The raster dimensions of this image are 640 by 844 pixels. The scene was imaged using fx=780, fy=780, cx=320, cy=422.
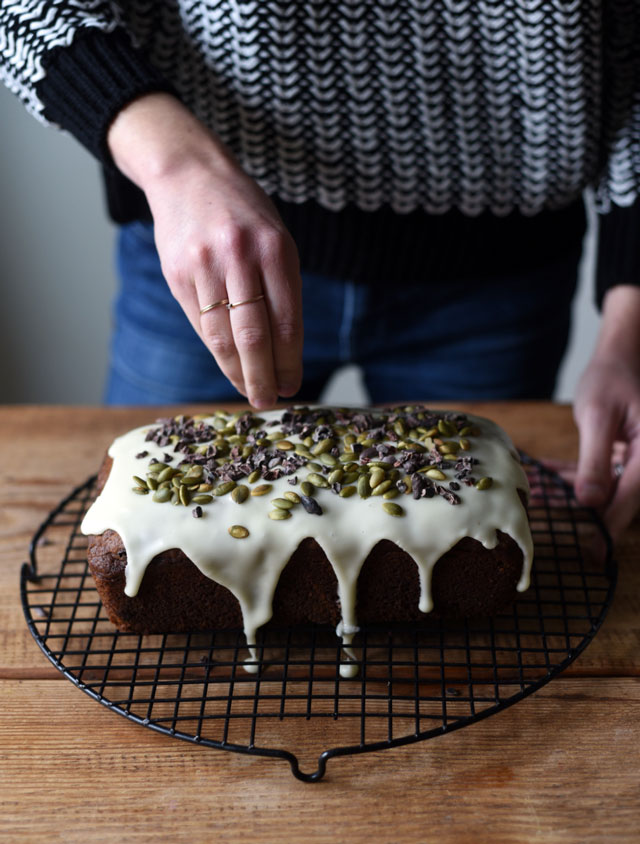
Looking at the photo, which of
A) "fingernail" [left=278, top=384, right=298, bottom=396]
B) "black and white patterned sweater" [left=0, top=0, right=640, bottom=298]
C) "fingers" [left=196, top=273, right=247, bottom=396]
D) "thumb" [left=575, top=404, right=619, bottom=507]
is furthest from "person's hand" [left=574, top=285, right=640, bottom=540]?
"fingers" [left=196, top=273, right=247, bottom=396]

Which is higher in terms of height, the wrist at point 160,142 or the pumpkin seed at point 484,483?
the wrist at point 160,142

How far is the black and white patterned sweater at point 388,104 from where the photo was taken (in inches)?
52.4

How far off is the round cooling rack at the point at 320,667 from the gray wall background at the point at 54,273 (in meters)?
1.83

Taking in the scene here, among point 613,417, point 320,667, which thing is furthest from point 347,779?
point 613,417

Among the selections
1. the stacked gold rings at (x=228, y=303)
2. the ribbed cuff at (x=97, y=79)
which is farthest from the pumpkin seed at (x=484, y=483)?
the ribbed cuff at (x=97, y=79)

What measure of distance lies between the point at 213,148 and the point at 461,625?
86 centimetres

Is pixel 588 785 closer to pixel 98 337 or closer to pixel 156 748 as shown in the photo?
pixel 156 748

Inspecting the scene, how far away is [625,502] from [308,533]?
0.64 metres

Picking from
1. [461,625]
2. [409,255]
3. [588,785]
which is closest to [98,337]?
[409,255]

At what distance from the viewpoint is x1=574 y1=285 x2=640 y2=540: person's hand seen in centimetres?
145

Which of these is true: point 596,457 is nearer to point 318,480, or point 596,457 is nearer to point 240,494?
point 318,480

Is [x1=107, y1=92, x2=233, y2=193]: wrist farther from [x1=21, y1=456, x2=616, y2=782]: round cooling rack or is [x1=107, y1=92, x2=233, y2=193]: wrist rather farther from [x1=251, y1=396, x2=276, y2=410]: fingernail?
[x1=21, y1=456, x2=616, y2=782]: round cooling rack

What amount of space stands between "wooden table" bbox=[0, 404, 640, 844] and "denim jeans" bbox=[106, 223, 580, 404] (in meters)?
0.83

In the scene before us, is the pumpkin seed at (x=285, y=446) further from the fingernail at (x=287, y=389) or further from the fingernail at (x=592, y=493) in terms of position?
the fingernail at (x=592, y=493)
